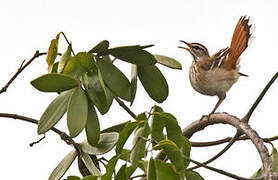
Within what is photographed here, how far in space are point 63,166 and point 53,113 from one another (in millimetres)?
129

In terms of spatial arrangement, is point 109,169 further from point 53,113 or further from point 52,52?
point 52,52

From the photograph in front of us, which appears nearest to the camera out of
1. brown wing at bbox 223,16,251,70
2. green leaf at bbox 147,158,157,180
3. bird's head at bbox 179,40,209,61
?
green leaf at bbox 147,158,157,180

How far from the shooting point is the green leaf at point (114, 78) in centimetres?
85

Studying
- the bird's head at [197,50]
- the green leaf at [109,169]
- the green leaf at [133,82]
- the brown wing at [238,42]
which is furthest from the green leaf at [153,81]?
the bird's head at [197,50]

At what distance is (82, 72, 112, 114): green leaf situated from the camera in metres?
0.80

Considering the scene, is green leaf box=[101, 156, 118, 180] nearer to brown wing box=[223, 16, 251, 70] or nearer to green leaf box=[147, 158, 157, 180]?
green leaf box=[147, 158, 157, 180]

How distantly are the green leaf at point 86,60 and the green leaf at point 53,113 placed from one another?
4 cm

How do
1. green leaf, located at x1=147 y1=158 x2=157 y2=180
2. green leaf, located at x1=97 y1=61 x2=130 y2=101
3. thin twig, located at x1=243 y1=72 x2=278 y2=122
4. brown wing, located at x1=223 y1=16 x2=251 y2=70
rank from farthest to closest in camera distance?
brown wing, located at x1=223 y1=16 x2=251 y2=70 → green leaf, located at x1=97 y1=61 x2=130 y2=101 → thin twig, located at x1=243 y1=72 x2=278 y2=122 → green leaf, located at x1=147 y1=158 x2=157 y2=180

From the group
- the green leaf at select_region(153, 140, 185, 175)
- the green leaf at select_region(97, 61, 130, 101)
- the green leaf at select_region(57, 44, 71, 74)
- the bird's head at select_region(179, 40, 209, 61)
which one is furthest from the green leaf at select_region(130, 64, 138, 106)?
the bird's head at select_region(179, 40, 209, 61)

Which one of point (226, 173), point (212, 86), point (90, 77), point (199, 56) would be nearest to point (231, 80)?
point (212, 86)

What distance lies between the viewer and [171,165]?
63cm

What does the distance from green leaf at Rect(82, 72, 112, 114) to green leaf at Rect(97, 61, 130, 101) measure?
0.08 feet

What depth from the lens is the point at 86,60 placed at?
2.66 feet

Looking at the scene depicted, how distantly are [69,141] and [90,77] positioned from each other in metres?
0.14
